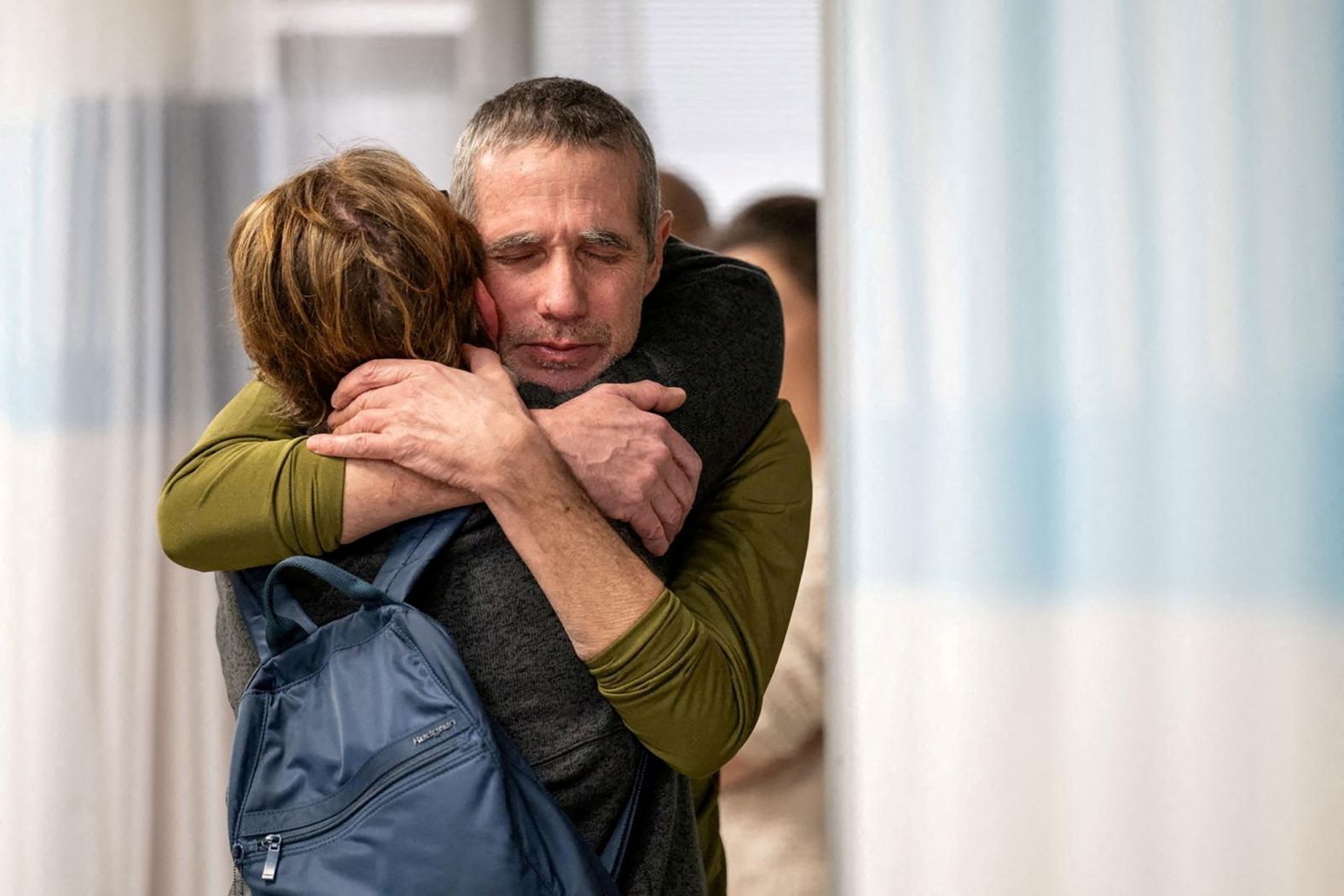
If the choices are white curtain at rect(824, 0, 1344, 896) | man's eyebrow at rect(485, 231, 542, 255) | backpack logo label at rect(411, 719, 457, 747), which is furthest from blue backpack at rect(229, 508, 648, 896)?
white curtain at rect(824, 0, 1344, 896)

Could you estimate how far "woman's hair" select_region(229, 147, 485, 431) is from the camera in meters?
0.89

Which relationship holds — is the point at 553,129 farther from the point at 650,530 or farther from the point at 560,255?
the point at 650,530

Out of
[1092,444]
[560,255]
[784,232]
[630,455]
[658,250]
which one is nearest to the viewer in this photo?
[630,455]

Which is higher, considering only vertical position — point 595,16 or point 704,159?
point 595,16

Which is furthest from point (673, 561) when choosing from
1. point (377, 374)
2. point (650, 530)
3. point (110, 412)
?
point (110, 412)

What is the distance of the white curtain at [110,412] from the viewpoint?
81.4 inches

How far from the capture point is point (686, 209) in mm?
2184

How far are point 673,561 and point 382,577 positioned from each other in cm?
26

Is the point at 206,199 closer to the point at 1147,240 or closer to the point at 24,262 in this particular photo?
the point at 24,262

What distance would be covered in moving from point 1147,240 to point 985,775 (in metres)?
0.84

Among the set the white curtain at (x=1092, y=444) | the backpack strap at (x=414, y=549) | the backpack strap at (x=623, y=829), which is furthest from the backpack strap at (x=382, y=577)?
the white curtain at (x=1092, y=444)

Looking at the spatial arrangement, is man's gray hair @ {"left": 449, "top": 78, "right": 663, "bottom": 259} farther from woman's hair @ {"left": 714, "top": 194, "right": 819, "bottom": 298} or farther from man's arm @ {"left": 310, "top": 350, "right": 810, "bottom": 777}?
woman's hair @ {"left": 714, "top": 194, "right": 819, "bottom": 298}

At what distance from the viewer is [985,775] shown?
1.98 m

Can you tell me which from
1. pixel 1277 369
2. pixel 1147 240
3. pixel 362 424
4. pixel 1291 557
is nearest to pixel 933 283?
pixel 1147 240
